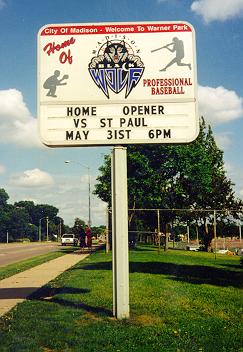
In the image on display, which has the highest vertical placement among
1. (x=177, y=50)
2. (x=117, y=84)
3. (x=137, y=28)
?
(x=137, y=28)

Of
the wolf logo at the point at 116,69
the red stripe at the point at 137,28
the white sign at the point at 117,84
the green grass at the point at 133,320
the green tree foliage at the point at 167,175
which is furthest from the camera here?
the green tree foliage at the point at 167,175

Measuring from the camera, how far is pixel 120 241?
823 cm

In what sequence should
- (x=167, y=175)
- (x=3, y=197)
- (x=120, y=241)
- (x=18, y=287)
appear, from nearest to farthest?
(x=120, y=241)
(x=18, y=287)
(x=167, y=175)
(x=3, y=197)

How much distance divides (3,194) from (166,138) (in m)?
180

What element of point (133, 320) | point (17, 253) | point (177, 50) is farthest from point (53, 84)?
point (17, 253)

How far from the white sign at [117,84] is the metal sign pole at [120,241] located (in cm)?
55

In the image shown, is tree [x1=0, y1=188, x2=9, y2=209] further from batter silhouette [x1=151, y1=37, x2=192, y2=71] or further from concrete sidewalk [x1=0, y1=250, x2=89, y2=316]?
batter silhouette [x1=151, y1=37, x2=192, y2=71]

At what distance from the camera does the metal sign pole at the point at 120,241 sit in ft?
26.4

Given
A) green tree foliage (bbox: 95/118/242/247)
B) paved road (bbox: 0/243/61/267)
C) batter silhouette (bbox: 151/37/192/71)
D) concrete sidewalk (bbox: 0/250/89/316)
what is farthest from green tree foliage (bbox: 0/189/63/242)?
batter silhouette (bbox: 151/37/192/71)

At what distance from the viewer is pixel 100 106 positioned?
8672 mm

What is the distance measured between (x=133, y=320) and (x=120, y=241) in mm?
1411

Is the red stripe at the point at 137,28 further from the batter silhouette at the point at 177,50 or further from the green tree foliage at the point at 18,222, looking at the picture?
the green tree foliage at the point at 18,222

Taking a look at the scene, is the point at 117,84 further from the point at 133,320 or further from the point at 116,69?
the point at 133,320

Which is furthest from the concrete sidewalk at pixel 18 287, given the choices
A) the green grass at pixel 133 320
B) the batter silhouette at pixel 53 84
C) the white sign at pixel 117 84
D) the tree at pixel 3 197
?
the tree at pixel 3 197
